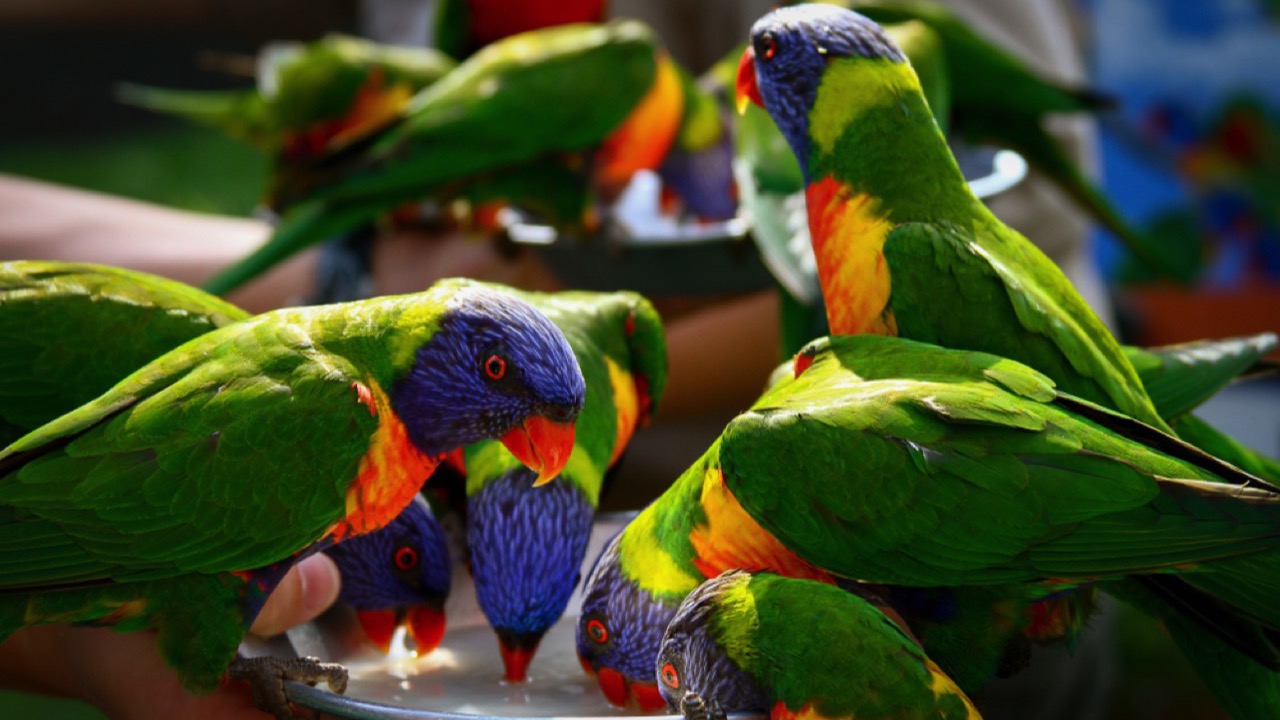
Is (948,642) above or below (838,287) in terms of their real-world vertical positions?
below

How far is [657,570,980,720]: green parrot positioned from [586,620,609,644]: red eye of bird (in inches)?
4.9

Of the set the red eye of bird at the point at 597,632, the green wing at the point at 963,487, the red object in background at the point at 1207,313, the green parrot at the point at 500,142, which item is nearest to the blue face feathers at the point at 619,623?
the red eye of bird at the point at 597,632

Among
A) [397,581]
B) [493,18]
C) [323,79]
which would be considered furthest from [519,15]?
[397,581]

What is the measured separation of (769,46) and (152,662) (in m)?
0.64

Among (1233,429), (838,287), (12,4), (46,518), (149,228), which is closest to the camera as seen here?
(46,518)

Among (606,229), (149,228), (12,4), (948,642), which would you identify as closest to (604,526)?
(948,642)

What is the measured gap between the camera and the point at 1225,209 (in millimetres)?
3021

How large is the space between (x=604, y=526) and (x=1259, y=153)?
8.49 feet

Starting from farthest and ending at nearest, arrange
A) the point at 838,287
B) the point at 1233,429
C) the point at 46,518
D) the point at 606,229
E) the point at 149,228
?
the point at 1233,429, the point at 149,228, the point at 606,229, the point at 838,287, the point at 46,518

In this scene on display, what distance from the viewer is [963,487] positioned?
0.69 meters

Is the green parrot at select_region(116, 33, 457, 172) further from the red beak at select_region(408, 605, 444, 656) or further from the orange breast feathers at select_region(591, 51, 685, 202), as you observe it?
the red beak at select_region(408, 605, 444, 656)

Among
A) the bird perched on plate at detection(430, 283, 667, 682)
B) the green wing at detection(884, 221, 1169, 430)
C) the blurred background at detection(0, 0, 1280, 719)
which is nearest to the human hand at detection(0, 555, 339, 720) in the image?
the bird perched on plate at detection(430, 283, 667, 682)

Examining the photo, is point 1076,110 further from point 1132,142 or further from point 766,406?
point 1132,142

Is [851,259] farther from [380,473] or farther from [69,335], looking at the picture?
[69,335]
